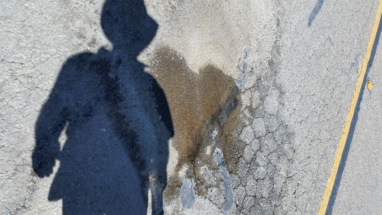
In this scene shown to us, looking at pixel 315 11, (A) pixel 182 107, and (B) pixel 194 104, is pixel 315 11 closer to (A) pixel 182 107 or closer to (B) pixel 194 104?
(B) pixel 194 104

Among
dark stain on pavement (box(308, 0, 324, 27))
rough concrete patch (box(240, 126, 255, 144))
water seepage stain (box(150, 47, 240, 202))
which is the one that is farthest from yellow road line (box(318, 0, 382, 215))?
water seepage stain (box(150, 47, 240, 202))

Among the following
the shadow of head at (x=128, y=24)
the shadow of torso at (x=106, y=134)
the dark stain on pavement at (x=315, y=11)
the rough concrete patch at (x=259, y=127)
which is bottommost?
the shadow of torso at (x=106, y=134)

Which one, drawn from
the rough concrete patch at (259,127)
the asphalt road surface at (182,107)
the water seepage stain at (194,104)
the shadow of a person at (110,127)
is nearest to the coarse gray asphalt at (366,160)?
the asphalt road surface at (182,107)

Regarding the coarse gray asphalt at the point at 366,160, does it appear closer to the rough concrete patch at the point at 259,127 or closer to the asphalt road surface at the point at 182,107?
the asphalt road surface at the point at 182,107

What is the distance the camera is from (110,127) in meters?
2.35

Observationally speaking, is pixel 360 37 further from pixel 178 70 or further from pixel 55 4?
pixel 55 4

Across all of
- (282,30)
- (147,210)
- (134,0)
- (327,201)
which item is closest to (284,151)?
(327,201)

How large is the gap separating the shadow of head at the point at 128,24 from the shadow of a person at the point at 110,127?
10 millimetres

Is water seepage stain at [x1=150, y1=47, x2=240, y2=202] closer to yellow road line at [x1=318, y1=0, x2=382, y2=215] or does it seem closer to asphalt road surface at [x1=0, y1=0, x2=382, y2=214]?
asphalt road surface at [x1=0, y1=0, x2=382, y2=214]

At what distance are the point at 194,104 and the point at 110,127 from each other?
1012 mm

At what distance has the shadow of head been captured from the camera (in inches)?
91.4

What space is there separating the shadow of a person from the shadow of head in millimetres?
10

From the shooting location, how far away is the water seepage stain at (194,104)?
8.34ft

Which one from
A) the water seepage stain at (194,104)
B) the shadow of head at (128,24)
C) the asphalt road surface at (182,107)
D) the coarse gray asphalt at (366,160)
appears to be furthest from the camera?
the coarse gray asphalt at (366,160)
